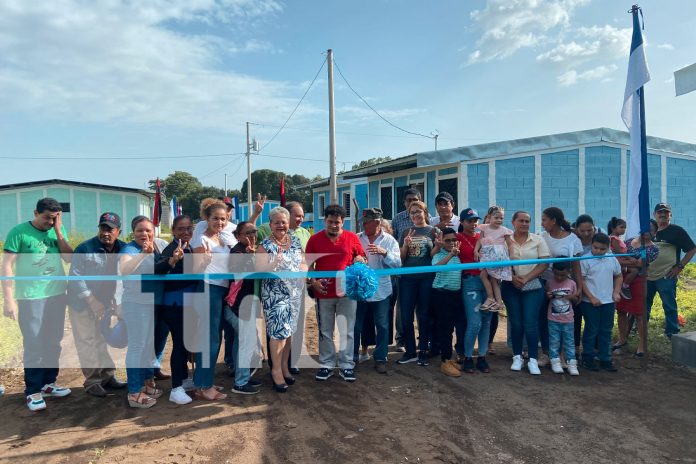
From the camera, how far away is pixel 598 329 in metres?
4.97

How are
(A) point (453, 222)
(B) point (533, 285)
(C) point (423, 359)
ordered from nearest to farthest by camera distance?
(B) point (533, 285)
(C) point (423, 359)
(A) point (453, 222)

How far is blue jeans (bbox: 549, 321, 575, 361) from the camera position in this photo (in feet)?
15.9

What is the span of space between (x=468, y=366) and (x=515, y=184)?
8366 millimetres

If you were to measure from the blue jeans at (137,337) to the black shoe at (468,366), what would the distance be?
3182 millimetres

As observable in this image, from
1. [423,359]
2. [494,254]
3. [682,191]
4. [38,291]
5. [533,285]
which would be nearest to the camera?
[38,291]

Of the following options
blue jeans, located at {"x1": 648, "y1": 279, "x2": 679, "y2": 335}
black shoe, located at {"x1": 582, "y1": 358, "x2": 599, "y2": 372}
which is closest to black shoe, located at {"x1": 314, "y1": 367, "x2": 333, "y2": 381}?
black shoe, located at {"x1": 582, "y1": 358, "x2": 599, "y2": 372}

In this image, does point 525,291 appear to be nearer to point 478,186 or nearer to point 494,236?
point 494,236

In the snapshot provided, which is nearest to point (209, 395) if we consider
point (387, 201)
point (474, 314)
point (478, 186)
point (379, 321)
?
point (379, 321)

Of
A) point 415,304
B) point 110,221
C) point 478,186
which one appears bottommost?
point 415,304

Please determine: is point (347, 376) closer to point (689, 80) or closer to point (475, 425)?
point (475, 425)

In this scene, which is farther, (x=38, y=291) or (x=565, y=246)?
(x=565, y=246)

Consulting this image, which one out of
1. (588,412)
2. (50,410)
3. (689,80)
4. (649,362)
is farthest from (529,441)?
(689,80)

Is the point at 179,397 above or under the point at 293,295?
under

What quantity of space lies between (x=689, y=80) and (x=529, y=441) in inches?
172
